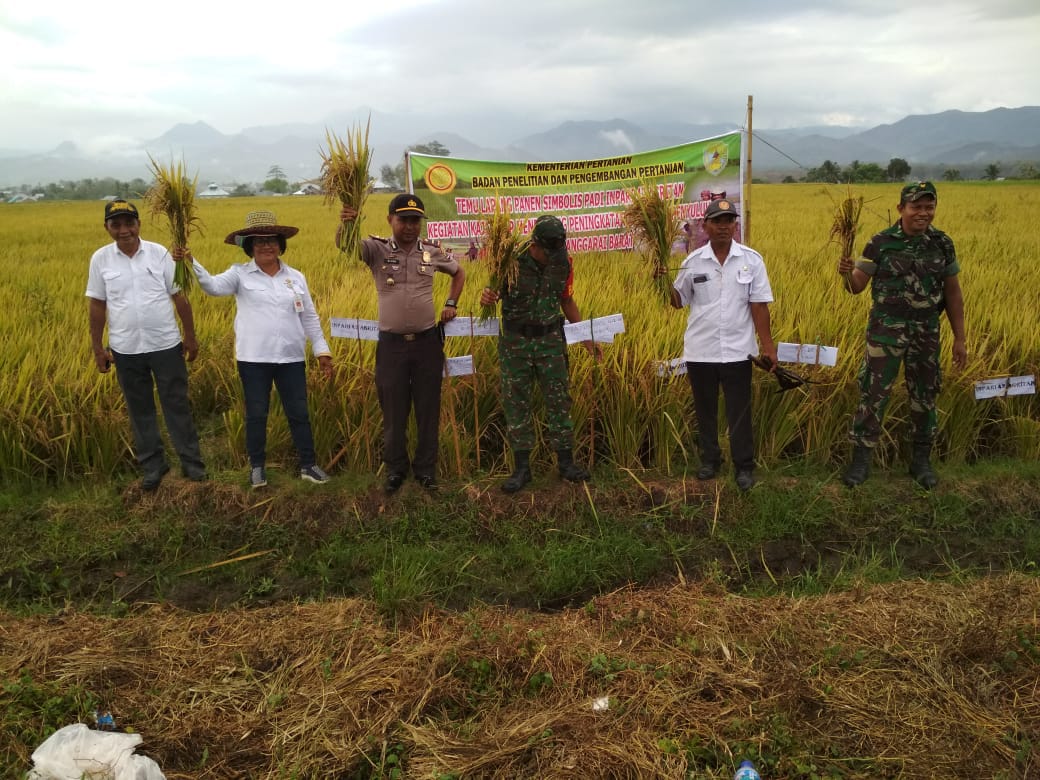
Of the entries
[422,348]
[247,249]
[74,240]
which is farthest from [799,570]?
[74,240]

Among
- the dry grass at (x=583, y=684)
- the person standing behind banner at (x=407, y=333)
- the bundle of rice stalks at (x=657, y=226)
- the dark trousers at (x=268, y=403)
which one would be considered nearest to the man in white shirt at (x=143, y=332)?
the dark trousers at (x=268, y=403)

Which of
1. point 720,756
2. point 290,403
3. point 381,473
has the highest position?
point 290,403

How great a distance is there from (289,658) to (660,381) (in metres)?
2.58

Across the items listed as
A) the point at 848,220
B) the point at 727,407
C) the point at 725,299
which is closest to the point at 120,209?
the point at 725,299

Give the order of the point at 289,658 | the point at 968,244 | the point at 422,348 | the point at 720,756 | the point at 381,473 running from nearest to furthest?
the point at 720,756 < the point at 289,658 < the point at 422,348 < the point at 381,473 < the point at 968,244

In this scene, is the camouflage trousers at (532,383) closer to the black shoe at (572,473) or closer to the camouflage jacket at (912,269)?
the black shoe at (572,473)

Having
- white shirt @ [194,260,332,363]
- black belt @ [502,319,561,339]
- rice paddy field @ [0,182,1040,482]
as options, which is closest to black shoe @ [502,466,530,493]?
rice paddy field @ [0,182,1040,482]

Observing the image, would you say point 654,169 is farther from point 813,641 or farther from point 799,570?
point 813,641

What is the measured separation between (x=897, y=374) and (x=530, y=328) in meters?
2.08

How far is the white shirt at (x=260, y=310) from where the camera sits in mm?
3676

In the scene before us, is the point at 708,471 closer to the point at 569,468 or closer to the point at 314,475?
the point at 569,468

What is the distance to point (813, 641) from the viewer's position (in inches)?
103

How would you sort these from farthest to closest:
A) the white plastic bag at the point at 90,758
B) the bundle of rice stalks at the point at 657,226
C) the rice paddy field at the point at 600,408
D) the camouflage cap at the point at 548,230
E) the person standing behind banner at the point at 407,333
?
1. the rice paddy field at the point at 600,408
2. the bundle of rice stalks at the point at 657,226
3. the person standing behind banner at the point at 407,333
4. the camouflage cap at the point at 548,230
5. the white plastic bag at the point at 90,758

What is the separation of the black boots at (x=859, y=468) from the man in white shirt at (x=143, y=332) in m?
3.72
